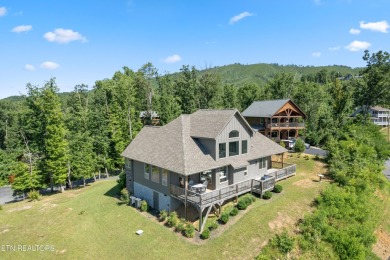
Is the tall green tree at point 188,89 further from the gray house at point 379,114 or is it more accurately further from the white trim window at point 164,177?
the gray house at point 379,114

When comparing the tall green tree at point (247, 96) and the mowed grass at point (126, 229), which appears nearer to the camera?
the mowed grass at point (126, 229)

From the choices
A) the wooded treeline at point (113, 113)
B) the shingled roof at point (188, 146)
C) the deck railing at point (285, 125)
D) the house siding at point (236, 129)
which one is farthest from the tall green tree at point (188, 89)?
the house siding at point (236, 129)

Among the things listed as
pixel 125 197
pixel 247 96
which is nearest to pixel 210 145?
pixel 125 197

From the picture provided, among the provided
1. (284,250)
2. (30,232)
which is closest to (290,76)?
(284,250)

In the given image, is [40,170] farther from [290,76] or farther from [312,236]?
[290,76]

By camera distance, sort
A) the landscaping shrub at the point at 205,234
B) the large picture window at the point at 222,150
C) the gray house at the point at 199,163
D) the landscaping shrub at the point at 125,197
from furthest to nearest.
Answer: the landscaping shrub at the point at 125,197
the large picture window at the point at 222,150
the gray house at the point at 199,163
the landscaping shrub at the point at 205,234

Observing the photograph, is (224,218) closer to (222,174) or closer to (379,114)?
(222,174)
